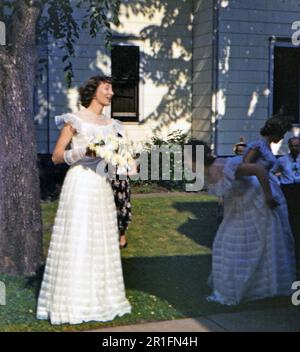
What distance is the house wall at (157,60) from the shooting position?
1401cm

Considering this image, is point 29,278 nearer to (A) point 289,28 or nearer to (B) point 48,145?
(B) point 48,145

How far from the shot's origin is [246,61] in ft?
45.3

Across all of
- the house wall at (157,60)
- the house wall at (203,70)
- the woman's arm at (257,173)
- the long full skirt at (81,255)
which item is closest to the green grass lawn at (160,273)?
the long full skirt at (81,255)

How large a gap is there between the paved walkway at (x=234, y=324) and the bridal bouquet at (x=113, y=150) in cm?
131

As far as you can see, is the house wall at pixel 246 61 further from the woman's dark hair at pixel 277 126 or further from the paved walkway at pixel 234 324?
the paved walkway at pixel 234 324

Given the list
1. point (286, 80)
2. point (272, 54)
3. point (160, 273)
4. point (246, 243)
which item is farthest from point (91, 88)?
point (286, 80)

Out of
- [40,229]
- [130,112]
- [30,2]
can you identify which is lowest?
[40,229]

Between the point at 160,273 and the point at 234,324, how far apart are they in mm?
1824

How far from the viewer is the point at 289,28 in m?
14.1

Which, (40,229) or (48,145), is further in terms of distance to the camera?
(48,145)

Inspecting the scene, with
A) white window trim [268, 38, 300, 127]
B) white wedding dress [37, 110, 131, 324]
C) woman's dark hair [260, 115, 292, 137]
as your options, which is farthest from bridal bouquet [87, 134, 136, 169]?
white window trim [268, 38, 300, 127]

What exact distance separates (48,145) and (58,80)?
4.55 feet

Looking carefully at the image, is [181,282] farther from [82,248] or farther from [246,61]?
[246,61]
